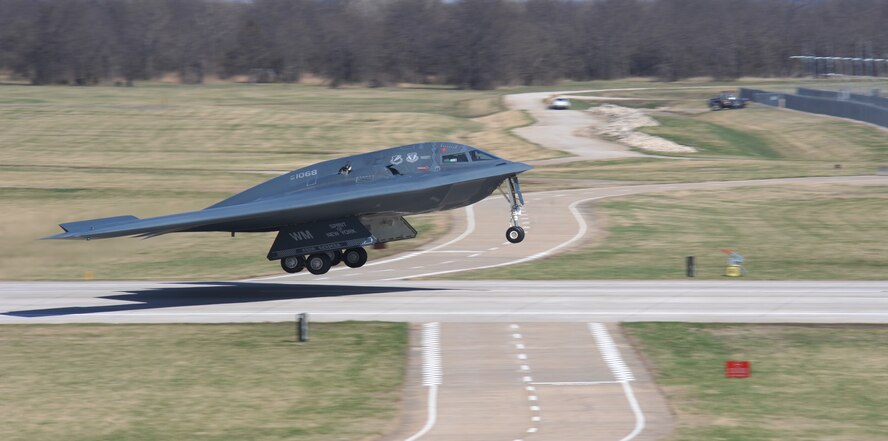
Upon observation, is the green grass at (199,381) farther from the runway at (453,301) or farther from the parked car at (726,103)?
the parked car at (726,103)

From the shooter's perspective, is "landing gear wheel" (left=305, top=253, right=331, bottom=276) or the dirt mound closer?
"landing gear wheel" (left=305, top=253, right=331, bottom=276)

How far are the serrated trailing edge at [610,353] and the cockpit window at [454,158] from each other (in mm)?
7485

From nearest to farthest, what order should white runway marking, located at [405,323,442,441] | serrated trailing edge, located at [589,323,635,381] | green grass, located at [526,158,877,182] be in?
white runway marking, located at [405,323,442,441]
serrated trailing edge, located at [589,323,635,381]
green grass, located at [526,158,877,182]

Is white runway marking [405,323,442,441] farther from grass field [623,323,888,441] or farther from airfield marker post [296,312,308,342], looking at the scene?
grass field [623,323,888,441]

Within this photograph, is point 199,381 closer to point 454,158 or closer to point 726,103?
point 454,158

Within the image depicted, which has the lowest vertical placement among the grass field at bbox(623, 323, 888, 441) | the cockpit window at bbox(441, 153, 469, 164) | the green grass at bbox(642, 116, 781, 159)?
the grass field at bbox(623, 323, 888, 441)

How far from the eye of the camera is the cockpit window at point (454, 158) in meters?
33.3

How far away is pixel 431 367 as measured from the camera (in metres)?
24.7

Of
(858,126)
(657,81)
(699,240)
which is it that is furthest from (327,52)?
(699,240)

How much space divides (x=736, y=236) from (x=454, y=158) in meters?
20.4

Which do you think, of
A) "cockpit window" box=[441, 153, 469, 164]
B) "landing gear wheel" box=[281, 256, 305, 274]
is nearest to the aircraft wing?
"landing gear wheel" box=[281, 256, 305, 274]

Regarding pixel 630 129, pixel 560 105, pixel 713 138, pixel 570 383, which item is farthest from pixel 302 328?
pixel 560 105

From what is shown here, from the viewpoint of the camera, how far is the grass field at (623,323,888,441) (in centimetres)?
2023

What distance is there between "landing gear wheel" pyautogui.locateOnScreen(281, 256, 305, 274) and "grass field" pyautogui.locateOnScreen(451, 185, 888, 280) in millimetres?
6911
